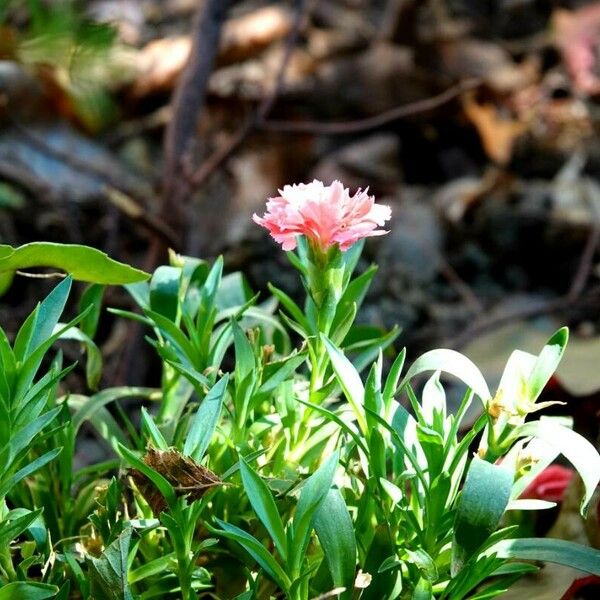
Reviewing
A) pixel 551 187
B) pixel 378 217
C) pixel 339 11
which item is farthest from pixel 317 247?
pixel 339 11

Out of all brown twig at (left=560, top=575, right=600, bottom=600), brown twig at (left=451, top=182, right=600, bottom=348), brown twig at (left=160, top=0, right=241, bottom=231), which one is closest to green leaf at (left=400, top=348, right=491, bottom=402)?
brown twig at (left=560, top=575, right=600, bottom=600)

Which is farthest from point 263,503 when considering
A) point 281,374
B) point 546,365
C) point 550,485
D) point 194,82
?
point 194,82

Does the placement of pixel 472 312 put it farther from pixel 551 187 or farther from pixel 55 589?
pixel 55 589

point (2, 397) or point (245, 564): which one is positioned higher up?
point (2, 397)

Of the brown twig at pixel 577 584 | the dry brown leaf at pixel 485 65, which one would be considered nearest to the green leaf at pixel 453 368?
the brown twig at pixel 577 584

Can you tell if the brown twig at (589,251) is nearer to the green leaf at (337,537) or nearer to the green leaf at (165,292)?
the green leaf at (165,292)

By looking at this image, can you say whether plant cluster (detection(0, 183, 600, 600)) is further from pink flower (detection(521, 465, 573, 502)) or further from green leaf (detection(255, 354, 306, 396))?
pink flower (detection(521, 465, 573, 502))
